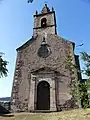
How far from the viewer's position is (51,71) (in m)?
16.8

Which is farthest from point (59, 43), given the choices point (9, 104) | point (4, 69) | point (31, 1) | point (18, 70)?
point (31, 1)

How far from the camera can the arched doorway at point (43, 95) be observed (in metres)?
16.6

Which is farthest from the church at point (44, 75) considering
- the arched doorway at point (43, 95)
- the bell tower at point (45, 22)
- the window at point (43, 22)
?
the window at point (43, 22)

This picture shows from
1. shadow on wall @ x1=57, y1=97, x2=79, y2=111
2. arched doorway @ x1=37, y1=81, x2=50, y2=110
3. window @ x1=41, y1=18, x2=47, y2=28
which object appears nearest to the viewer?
shadow on wall @ x1=57, y1=97, x2=79, y2=111

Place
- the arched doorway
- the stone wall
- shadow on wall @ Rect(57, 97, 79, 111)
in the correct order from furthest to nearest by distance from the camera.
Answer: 1. the arched doorway
2. the stone wall
3. shadow on wall @ Rect(57, 97, 79, 111)

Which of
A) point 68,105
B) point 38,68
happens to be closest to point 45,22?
point 38,68

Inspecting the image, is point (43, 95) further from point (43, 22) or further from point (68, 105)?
point (43, 22)

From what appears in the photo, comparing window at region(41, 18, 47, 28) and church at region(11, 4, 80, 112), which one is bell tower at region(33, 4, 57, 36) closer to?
window at region(41, 18, 47, 28)

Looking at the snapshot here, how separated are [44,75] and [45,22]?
7.90m

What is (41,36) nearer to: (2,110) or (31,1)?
(2,110)

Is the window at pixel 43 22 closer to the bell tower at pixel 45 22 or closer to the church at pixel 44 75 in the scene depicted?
the bell tower at pixel 45 22

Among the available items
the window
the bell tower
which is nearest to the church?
the bell tower

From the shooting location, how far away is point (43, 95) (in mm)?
17031

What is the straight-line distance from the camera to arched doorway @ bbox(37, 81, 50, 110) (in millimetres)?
16609
